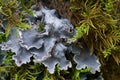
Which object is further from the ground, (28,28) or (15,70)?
(28,28)

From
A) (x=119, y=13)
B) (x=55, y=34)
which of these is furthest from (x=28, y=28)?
(x=119, y=13)

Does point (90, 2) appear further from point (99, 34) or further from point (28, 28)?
point (28, 28)

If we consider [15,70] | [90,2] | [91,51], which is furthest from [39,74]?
[90,2]

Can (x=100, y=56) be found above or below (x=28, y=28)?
below

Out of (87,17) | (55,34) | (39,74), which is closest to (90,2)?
(87,17)

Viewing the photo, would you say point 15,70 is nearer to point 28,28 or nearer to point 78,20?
point 28,28

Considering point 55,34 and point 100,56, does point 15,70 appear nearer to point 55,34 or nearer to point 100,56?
point 55,34

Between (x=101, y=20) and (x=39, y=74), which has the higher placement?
(x=101, y=20)
